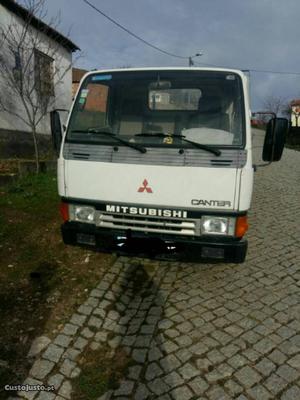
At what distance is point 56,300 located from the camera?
3.63m

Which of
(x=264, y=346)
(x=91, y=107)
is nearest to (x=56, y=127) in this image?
(x=91, y=107)

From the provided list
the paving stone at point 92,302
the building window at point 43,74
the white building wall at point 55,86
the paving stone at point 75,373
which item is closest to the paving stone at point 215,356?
the paving stone at point 75,373

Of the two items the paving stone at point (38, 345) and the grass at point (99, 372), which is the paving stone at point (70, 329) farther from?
the grass at point (99, 372)

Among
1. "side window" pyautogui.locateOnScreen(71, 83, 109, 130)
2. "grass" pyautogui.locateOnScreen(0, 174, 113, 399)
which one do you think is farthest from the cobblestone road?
"side window" pyautogui.locateOnScreen(71, 83, 109, 130)

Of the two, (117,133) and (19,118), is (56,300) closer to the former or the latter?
(117,133)

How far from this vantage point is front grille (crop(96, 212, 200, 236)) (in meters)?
3.36

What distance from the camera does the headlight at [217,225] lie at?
10.8ft

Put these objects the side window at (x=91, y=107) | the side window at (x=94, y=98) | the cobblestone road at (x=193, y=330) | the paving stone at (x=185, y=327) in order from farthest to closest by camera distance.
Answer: the side window at (x=94, y=98)
the side window at (x=91, y=107)
the paving stone at (x=185, y=327)
the cobblestone road at (x=193, y=330)

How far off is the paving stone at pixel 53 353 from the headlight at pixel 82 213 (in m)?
1.22

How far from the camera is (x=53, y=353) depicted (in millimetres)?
2898

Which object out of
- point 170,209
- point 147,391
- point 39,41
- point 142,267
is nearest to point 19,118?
point 39,41

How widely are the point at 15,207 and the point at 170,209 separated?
4036 mm

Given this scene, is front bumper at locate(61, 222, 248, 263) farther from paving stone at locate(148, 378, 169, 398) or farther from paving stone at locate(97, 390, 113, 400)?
paving stone at locate(97, 390, 113, 400)

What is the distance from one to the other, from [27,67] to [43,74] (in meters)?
1.49
